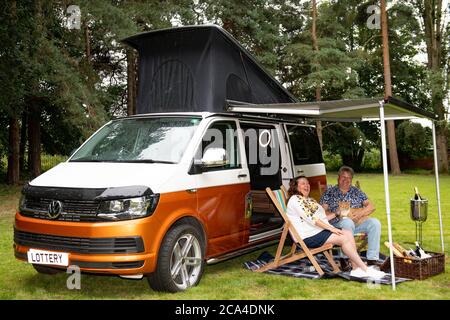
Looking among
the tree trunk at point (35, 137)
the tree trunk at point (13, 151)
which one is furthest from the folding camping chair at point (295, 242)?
the tree trunk at point (35, 137)

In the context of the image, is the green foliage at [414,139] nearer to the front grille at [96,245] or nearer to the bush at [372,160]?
the bush at [372,160]

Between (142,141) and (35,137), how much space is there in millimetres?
19059

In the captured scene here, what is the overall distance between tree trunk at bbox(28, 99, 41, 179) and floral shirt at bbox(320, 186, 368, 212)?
17442mm

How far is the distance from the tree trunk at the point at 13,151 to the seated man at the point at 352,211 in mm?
17153

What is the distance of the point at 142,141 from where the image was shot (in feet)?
20.2

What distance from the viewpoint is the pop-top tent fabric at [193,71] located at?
7.05 m

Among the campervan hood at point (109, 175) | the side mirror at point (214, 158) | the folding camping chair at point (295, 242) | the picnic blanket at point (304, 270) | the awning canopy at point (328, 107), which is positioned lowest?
the picnic blanket at point (304, 270)

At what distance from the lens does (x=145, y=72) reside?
777 cm

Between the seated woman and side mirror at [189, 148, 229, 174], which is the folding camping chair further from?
side mirror at [189, 148, 229, 174]

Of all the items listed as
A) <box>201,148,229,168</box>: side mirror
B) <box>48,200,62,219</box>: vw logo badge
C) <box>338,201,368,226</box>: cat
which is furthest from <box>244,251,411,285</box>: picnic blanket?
<box>48,200,62,219</box>: vw logo badge

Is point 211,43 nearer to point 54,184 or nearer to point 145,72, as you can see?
point 145,72

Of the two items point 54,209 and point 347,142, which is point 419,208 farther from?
point 347,142

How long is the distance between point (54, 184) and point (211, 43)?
2.95m

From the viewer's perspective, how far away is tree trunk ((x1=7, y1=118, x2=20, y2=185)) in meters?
21.8
